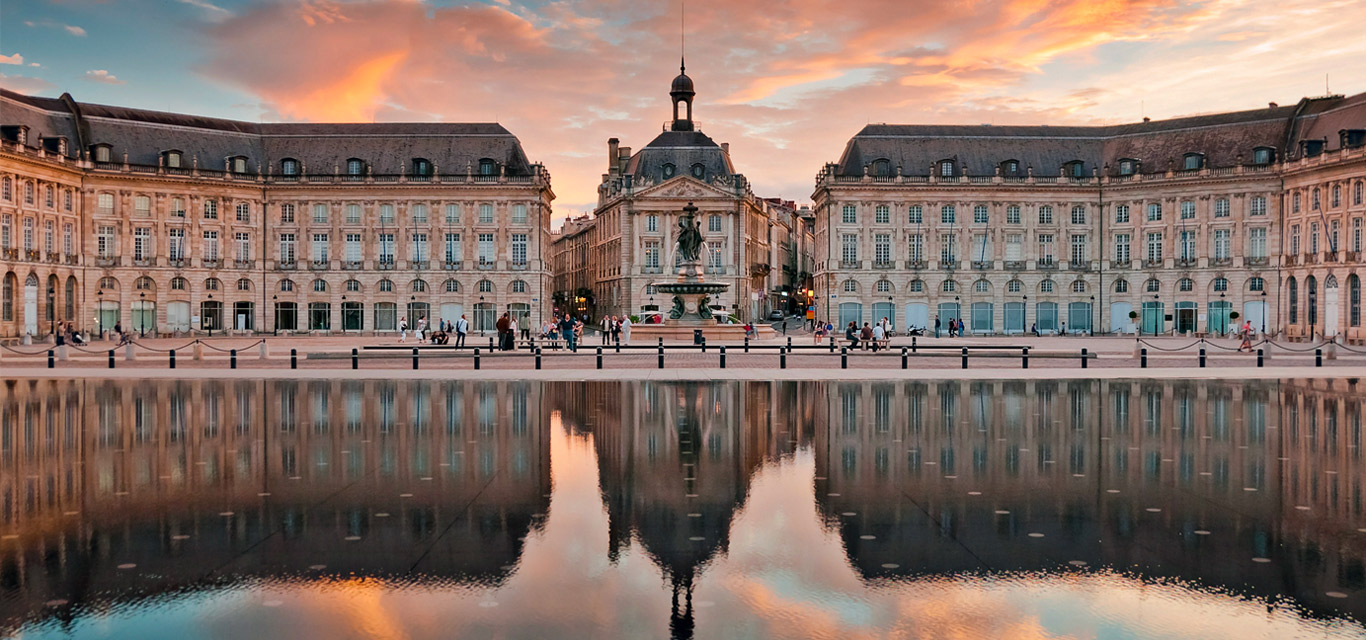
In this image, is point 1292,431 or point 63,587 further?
point 1292,431

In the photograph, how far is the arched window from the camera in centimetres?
7125

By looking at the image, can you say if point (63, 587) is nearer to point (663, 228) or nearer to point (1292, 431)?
point (1292, 431)

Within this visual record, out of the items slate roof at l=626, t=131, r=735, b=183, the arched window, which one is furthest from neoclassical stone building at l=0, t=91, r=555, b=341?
the arched window

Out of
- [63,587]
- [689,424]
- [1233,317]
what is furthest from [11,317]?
[1233,317]

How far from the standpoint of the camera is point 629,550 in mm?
8695

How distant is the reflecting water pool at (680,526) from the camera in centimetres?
698

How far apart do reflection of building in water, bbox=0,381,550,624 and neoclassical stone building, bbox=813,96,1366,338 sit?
220 ft

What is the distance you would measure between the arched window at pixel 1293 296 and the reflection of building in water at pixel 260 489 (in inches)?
2729

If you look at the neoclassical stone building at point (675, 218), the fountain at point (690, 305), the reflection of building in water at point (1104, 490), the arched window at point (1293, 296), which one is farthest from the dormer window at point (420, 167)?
the reflection of building in water at point (1104, 490)

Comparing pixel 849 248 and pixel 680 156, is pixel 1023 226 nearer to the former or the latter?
pixel 849 248

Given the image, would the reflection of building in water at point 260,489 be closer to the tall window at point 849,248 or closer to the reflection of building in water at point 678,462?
the reflection of building in water at point 678,462

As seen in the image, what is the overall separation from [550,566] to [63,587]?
3638mm

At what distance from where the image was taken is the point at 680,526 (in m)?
9.60

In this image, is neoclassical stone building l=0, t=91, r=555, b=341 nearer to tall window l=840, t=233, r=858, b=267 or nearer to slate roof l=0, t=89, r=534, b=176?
slate roof l=0, t=89, r=534, b=176
